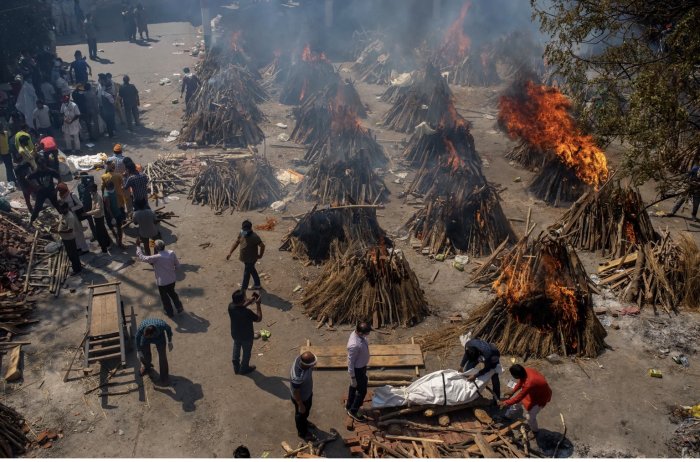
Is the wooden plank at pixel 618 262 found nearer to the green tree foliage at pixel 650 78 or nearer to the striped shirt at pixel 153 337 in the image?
the green tree foliage at pixel 650 78

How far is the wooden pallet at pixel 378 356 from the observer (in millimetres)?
9664

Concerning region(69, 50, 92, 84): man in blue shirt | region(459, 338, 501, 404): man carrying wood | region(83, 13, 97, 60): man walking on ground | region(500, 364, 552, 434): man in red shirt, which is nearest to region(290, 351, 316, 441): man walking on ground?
region(459, 338, 501, 404): man carrying wood

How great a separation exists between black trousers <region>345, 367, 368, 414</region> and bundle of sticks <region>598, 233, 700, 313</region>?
605cm

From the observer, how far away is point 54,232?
12.8m

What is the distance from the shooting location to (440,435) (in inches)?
327

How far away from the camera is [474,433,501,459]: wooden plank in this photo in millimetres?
7887

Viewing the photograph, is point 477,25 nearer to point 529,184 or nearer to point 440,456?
point 529,184

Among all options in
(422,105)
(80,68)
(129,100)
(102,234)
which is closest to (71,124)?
(129,100)

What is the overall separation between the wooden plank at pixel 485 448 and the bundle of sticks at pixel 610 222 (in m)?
6.22

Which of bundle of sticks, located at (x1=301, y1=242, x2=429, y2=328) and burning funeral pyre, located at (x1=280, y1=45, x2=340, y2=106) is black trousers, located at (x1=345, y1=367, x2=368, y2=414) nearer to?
bundle of sticks, located at (x1=301, y1=242, x2=429, y2=328)

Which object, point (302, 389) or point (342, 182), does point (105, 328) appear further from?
point (342, 182)

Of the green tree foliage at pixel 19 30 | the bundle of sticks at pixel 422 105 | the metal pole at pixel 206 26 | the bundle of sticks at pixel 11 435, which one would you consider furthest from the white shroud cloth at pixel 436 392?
the metal pole at pixel 206 26

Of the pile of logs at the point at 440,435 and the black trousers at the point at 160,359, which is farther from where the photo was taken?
the black trousers at the point at 160,359

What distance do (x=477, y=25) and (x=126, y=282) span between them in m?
24.2
